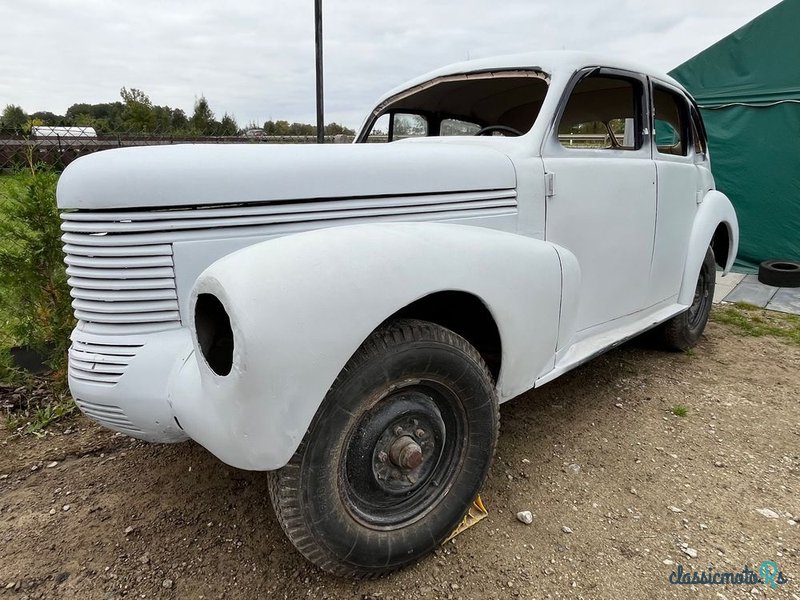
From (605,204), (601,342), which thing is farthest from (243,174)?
(601,342)

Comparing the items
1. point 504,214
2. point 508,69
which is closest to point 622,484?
point 504,214

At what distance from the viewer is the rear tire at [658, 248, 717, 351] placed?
12.4ft

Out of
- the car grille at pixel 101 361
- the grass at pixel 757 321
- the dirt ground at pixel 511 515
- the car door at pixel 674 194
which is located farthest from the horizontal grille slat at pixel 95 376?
the grass at pixel 757 321

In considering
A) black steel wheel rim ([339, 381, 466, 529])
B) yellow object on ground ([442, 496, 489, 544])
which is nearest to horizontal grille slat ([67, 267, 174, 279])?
black steel wheel rim ([339, 381, 466, 529])

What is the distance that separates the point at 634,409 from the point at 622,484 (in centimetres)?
81

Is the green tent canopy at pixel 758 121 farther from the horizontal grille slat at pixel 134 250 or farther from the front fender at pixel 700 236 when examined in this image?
the horizontal grille slat at pixel 134 250

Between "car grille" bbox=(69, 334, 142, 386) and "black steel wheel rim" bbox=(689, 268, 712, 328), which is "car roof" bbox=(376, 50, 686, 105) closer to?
"black steel wheel rim" bbox=(689, 268, 712, 328)

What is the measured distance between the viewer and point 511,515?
217 cm

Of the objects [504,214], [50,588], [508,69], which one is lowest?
[50,588]

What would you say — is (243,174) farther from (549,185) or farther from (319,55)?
(319,55)

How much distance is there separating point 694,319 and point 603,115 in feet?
5.61

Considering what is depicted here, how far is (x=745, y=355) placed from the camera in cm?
392

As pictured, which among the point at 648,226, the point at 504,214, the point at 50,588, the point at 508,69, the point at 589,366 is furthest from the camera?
the point at 589,366

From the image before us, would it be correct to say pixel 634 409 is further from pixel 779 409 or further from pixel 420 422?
pixel 420 422
